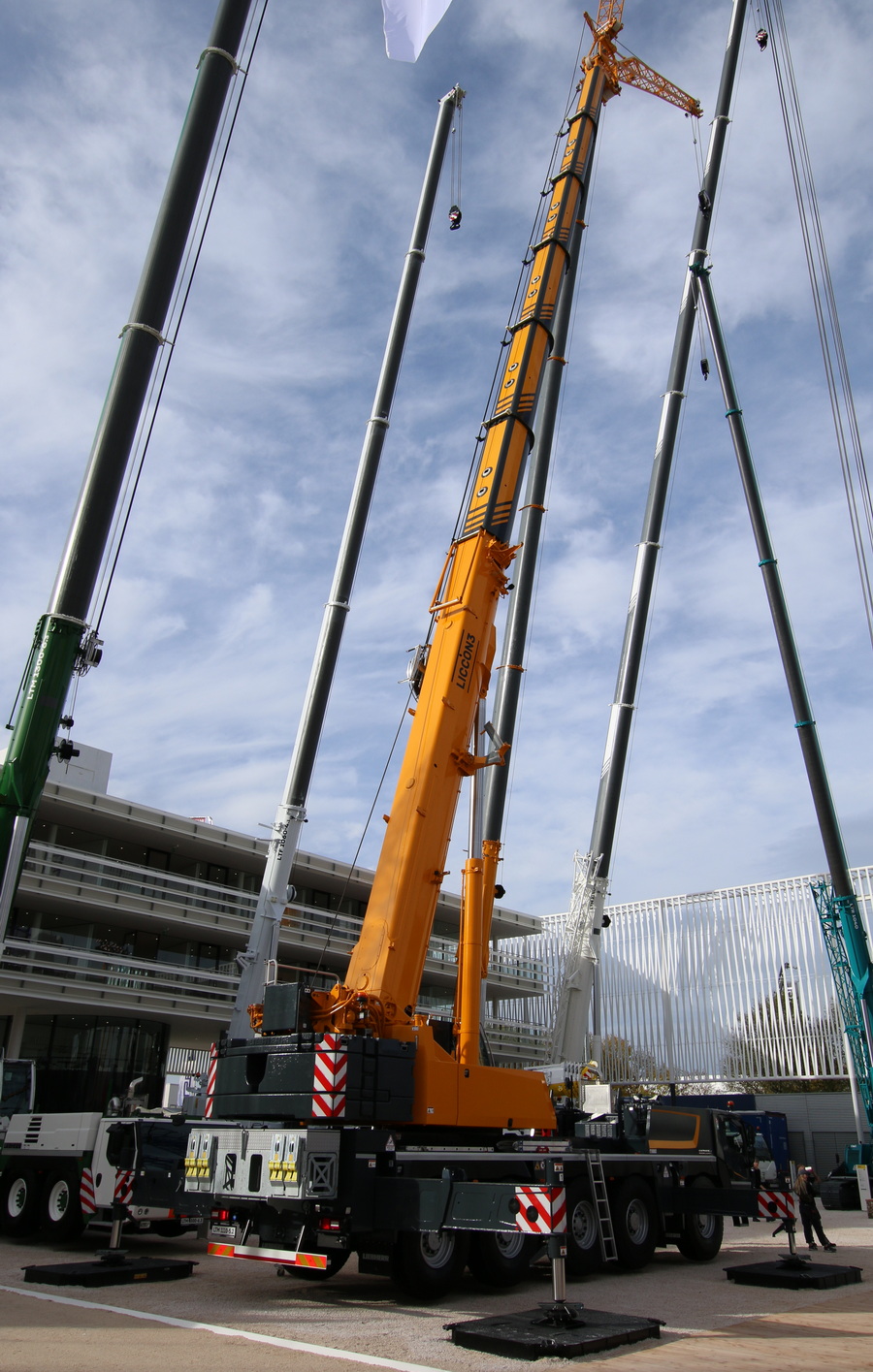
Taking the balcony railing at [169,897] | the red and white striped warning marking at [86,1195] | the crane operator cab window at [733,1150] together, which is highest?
the balcony railing at [169,897]

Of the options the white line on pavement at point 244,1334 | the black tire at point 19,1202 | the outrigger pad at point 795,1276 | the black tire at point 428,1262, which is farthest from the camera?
the black tire at point 19,1202

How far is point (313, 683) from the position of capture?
21.1 m

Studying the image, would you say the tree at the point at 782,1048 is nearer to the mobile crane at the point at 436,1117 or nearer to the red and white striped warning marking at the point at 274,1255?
the mobile crane at the point at 436,1117

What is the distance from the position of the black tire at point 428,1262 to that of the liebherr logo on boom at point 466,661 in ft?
18.7

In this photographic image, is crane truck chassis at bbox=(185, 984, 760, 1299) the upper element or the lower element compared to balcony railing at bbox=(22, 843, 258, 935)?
lower

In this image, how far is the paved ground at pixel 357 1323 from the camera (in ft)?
23.1

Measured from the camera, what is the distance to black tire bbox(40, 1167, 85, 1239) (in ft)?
45.1

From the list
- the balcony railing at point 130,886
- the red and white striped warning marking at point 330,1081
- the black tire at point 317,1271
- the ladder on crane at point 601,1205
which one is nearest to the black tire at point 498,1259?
the ladder on crane at point 601,1205

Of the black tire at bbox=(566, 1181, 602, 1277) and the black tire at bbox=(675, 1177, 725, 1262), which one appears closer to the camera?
the black tire at bbox=(566, 1181, 602, 1277)

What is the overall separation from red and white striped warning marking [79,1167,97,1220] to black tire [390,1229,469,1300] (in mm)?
5575

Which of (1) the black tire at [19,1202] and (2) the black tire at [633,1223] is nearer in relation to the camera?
(2) the black tire at [633,1223]

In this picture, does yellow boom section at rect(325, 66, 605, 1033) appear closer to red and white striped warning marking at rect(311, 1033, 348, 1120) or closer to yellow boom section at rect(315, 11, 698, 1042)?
yellow boom section at rect(315, 11, 698, 1042)

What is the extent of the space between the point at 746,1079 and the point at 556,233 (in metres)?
28.6

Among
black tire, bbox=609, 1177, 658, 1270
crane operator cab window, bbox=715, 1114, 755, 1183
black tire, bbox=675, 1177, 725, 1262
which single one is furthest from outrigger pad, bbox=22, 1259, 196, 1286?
crane operator cab window, bbox=715, 1114, 755, 1183
